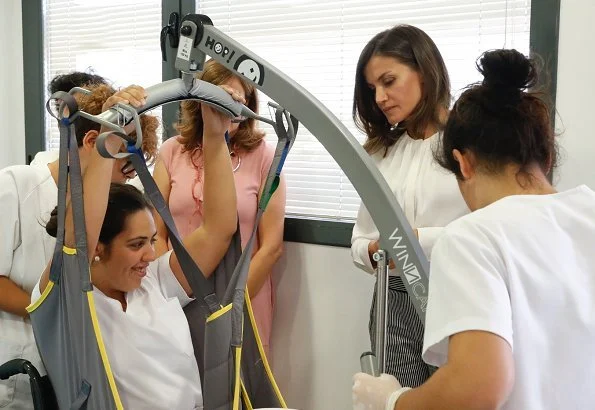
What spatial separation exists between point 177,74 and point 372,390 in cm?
193

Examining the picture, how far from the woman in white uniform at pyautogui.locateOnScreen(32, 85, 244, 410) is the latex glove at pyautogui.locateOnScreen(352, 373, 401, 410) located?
1.78 ft

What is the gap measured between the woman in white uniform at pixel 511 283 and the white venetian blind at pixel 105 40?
6.91ft

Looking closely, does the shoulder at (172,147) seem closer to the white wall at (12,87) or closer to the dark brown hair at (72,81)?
the dark brown hair at (72,81)

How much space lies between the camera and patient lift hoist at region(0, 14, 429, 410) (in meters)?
1.28

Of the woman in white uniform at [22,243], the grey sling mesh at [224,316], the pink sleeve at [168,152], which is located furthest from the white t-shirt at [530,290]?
the pink sleeve at [168,152]

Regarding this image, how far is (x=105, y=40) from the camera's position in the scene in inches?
125

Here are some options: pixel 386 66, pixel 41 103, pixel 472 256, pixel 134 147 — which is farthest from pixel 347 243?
pixel 41 103

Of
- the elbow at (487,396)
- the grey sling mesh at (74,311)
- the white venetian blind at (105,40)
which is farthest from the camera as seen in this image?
the white venetian blind at (105,40)

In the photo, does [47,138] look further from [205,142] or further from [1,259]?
[205,142]

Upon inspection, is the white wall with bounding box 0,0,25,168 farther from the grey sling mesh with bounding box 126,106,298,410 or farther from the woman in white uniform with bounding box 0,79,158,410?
the grey sling mesh with bounding box 126,106,298,410

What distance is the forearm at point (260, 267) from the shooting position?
241cm

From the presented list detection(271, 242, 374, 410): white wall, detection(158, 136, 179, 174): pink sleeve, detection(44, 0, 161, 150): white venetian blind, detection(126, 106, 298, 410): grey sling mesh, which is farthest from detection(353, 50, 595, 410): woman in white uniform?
detection(44, 0, 161, 150): white venetian blind

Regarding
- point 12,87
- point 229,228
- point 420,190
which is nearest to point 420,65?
point 420,190

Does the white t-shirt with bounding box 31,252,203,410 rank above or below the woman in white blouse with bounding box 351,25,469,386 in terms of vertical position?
below
